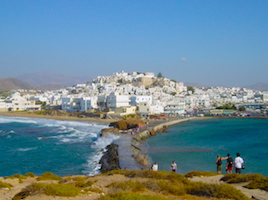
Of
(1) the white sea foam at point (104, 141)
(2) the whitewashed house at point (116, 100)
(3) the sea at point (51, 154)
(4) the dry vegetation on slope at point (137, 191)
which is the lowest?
(3) the sea at point (51, 154)

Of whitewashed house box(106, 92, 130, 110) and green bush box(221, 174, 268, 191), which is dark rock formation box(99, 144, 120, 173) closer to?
green bush box(221, 174, 268, 191)

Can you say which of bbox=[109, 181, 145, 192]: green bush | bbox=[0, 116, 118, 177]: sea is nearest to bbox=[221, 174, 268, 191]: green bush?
bbox=[109, 181, 145, 192]: green bush

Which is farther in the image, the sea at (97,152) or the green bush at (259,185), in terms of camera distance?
the sea at (97,152)

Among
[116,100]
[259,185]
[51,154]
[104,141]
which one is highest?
[116,100]

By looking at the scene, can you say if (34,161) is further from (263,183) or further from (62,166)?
(263,183)

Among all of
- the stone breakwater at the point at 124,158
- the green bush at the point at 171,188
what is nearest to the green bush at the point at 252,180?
the green bush at the point at 171,188

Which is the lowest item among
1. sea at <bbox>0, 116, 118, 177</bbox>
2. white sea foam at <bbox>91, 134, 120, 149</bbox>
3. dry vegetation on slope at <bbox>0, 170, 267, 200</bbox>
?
sea at <bbox>0, 116, 118, 177</bbox>

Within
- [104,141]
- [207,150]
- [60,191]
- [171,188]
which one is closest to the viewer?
[60,191]

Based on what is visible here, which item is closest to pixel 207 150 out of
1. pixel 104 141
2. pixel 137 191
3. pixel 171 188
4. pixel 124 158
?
pixel 124 158

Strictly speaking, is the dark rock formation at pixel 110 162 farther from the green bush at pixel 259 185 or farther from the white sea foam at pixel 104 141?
the green bush at pixel 259 185

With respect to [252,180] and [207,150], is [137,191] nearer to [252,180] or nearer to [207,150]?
[252,180]

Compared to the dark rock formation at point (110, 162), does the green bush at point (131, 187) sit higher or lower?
higher

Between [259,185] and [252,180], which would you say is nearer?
[259,185]

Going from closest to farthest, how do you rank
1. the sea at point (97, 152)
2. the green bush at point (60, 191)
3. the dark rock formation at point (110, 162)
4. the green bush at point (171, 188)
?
1. the green bush at point (60, 191)
2. the green bush at point (171, 188)
3. the dark rock formation at point (110, 162)
4. the sea at point (97, 152)
